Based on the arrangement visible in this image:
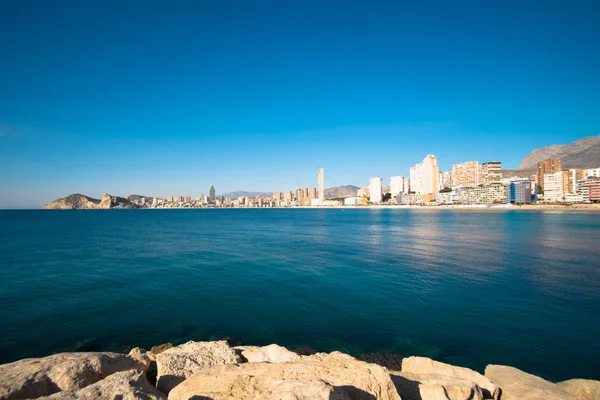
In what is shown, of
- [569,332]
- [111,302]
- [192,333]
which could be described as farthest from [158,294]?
[569,332]

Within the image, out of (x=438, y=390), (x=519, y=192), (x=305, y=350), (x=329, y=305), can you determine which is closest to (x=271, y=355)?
(x=305, y=350)

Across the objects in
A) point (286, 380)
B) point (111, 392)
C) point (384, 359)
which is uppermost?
point (111, 392)

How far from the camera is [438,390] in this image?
637 cm

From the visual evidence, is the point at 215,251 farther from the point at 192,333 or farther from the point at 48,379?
the point at 48,379

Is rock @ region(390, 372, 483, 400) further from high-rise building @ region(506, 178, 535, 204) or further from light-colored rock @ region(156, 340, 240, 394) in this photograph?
high-rise building @ region(506, 178, 535, 204)

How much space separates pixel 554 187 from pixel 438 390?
239305 mm

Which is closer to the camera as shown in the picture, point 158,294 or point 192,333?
point 192,333

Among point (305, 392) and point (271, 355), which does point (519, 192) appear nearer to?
point (271, 355)

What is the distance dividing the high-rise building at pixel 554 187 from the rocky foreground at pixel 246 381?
9096 inches

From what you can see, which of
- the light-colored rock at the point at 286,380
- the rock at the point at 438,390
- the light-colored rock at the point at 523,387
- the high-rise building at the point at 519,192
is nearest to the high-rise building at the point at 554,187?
the high-rise building at the point at 519,192

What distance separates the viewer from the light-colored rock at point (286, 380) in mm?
5352

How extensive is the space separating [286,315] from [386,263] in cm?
1656

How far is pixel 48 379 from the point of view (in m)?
6.07

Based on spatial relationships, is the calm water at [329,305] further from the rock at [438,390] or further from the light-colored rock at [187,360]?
the rock at [438,390]
